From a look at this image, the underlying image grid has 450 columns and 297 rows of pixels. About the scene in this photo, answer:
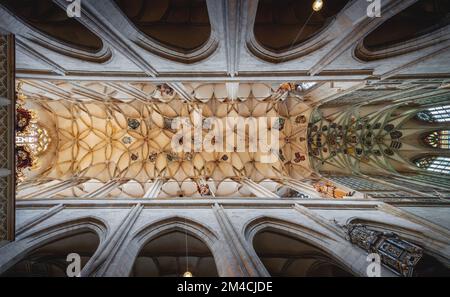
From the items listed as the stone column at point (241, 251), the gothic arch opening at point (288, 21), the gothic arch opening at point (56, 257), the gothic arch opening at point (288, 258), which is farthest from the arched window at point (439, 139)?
the gothic arch opening at point (56, 257)

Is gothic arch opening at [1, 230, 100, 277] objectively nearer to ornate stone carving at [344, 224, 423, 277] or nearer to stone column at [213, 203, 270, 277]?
stone column at [213, 203, 270, 277]

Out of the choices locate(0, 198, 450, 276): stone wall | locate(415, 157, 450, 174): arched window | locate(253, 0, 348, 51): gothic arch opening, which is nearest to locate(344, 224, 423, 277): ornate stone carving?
locate(0, 198, 450, 276): stone wall

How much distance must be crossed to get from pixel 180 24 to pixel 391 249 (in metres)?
A: 7.35

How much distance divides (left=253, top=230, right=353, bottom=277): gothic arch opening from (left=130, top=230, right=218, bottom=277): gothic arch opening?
1.54 metres

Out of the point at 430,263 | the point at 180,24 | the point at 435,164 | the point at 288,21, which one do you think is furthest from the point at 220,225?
the point at 435,164

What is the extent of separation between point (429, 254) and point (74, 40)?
384 inches

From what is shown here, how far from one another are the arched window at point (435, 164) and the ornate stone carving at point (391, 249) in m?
Result: 10.1

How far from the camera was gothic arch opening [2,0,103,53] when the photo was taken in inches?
199

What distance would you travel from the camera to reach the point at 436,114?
42.3 ft

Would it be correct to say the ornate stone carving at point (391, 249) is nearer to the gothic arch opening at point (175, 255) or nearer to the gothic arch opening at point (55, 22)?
the gothic arch opening at point (175, 255)

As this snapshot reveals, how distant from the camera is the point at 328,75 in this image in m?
6.79

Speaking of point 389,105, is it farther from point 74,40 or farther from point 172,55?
point 74,40

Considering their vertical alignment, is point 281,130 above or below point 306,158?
above
